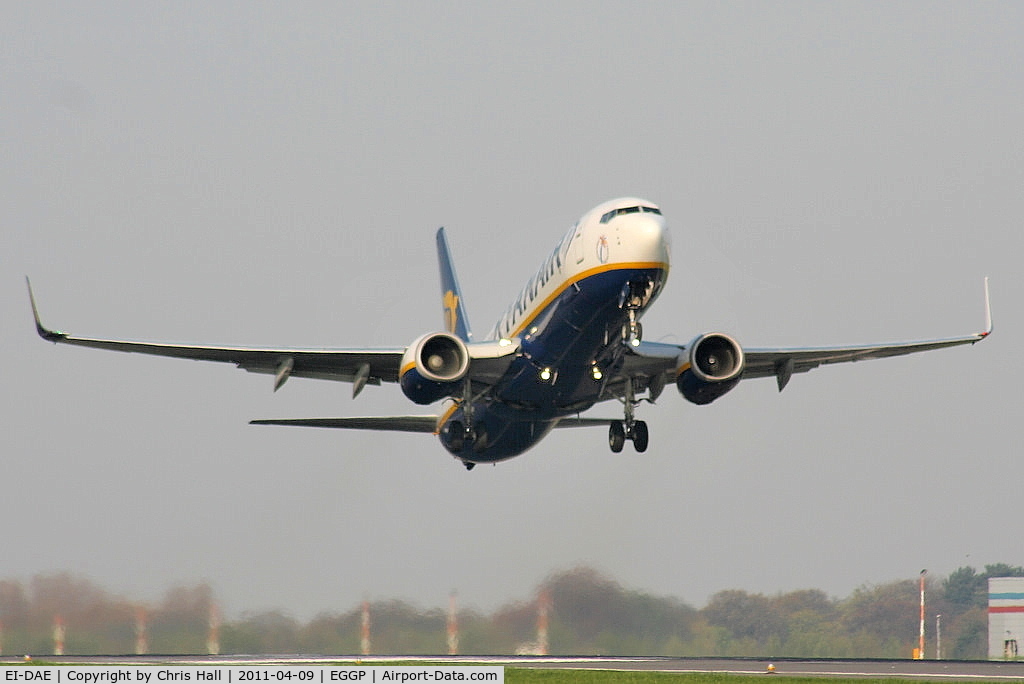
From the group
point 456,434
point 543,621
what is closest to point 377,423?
point 456,434

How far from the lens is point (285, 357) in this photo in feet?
114

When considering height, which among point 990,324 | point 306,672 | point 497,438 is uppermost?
point 990,324

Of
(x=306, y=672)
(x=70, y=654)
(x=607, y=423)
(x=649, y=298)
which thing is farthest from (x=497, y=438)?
(x=70, y=654)

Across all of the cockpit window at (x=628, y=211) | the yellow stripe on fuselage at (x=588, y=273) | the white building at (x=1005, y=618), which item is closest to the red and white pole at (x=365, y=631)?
the yellow stripe on fuselage at (x=588, y=273)

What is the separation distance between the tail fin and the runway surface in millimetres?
12284

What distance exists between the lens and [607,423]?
135 ft

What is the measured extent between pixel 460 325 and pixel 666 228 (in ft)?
67.5

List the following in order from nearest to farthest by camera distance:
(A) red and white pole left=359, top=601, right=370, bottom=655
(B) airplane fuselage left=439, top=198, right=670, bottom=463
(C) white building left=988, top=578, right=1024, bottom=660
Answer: (B) airplane fuselage left=439, top=198, right=670, bottom=463
(A) red and white pole left=359, top=601, right=370, bottom=655
(C) white building left=988, top=578, right=1024, bottom=660

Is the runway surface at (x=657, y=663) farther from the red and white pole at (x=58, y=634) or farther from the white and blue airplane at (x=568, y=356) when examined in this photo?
the white and blue airplane at (x=568, y=356)

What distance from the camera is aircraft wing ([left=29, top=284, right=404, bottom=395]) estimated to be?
3350 centimetres

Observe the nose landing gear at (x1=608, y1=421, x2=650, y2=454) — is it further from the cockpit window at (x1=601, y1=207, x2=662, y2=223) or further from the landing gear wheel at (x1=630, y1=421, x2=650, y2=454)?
the cockpit window at (x1=601, y1=207, x2=662, y2=223)

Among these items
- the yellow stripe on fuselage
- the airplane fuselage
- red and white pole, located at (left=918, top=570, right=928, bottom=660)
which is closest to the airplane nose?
the airplane fuselage

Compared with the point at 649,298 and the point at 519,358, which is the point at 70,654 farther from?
the point at 649,298

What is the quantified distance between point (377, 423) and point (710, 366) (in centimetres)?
1200
